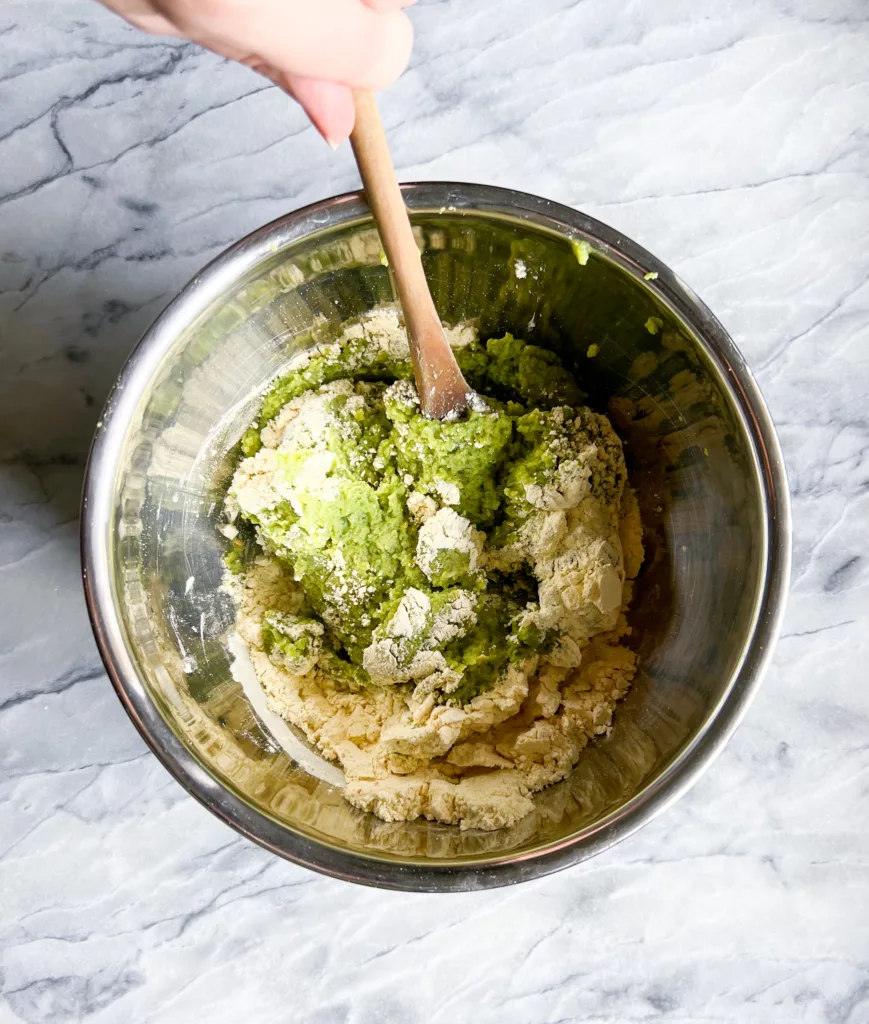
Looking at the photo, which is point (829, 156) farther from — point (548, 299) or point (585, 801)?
point (585, 801)

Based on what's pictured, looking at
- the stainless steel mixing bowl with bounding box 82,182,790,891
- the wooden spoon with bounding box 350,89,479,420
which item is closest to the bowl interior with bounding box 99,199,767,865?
the stainless steel mixing bowl with bounding box 82,182,790,891

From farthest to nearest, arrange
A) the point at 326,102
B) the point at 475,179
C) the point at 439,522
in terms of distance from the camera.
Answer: the point at 475,179 < the point at 439,522 < the point at 326,102

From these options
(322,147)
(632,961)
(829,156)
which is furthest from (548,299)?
(632,961)

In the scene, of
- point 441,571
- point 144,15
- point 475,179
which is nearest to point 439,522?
point 441,571

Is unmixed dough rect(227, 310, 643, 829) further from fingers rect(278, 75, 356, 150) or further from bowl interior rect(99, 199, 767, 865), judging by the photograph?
fingers rect(278, 75, 356, 150)

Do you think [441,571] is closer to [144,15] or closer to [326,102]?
[326,102]

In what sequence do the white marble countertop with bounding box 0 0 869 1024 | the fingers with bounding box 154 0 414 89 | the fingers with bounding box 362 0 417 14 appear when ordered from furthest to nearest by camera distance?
1. the white marble countertop with bounding box 0 0 869 1024
2. the fingers with bounding box 362 0 417 14
3. the fingers with bounding box 154 0 414 89
